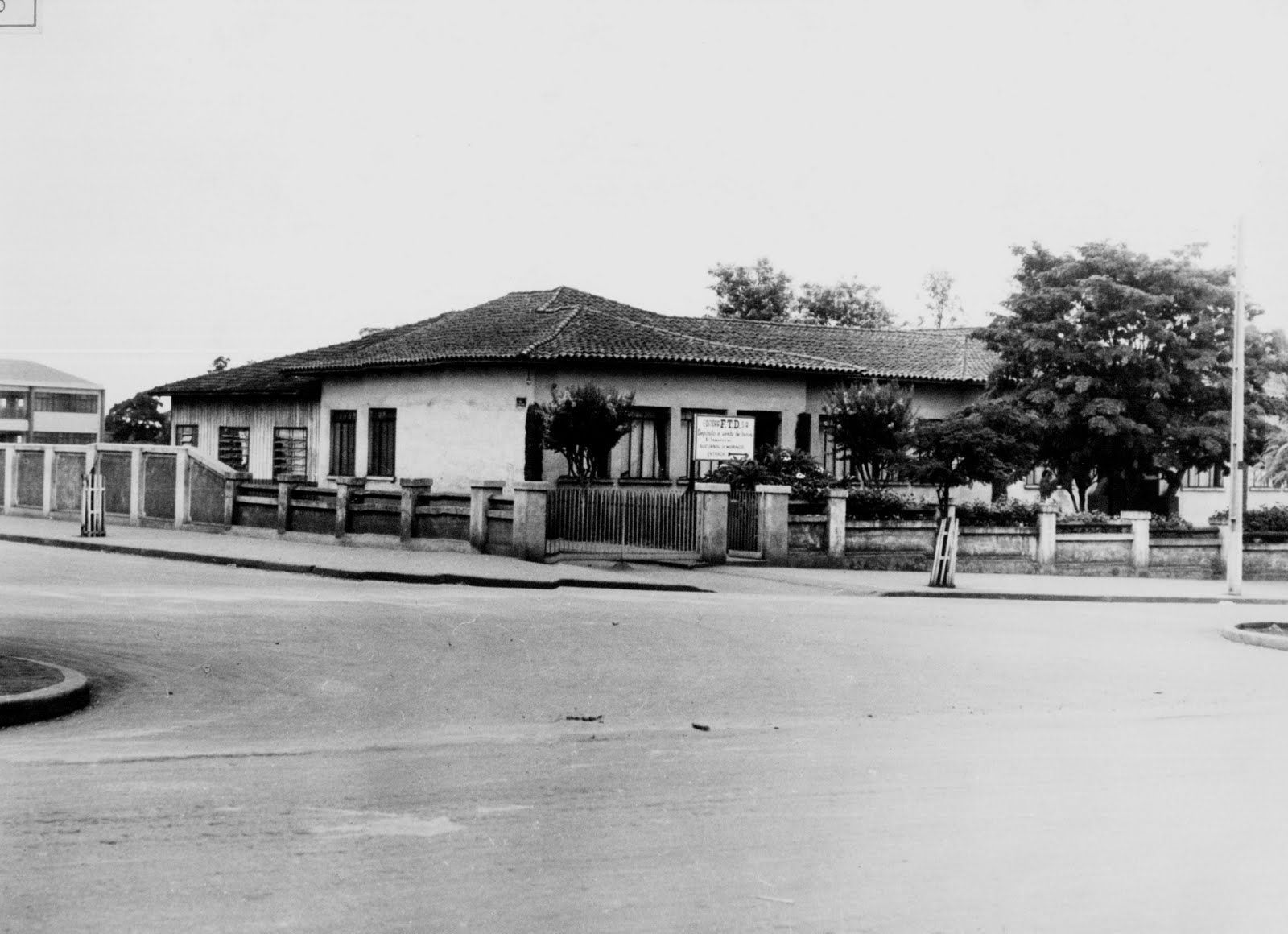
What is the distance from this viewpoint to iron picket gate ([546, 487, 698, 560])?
2425cm

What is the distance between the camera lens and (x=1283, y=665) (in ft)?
46.4

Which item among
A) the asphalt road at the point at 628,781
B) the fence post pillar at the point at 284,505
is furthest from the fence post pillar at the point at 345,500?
the asphalt road at the point at 628,781

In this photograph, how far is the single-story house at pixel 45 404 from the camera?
57.6m

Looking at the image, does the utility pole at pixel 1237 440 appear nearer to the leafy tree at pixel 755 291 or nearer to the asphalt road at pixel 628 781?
the asphalt road at pixel 628 781

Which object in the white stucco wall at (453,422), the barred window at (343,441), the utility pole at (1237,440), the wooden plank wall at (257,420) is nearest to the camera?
the utility pole at (1237,440)

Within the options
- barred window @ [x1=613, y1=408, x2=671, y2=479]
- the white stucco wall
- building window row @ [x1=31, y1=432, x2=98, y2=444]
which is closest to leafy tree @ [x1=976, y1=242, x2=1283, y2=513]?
barred window @ [x1=613, y1=408, x2=671, y2=479]

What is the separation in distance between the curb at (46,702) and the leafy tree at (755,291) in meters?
44.8

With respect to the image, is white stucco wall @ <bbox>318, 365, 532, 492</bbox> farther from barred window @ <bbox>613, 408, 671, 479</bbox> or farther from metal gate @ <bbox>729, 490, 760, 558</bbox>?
metal gate @ <bbox>729, 490, 760, 558</bbox>

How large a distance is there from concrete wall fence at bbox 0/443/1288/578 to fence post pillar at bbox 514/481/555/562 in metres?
0.02

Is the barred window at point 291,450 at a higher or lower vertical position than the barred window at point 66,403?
lower

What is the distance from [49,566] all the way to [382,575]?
531 centimetres

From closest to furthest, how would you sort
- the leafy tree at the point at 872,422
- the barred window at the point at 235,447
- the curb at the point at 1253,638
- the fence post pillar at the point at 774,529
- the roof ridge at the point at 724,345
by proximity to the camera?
1. the curb at the point at 1253,638
2. the fence post pillar at the point at 774,529
3. the leafy tree at the point at 872,422
4. the roof ridge at the point at 724,345
5. the barred window at the point at 235,447

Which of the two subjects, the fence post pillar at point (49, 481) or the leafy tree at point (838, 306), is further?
the leafy tree at point (838, 306)

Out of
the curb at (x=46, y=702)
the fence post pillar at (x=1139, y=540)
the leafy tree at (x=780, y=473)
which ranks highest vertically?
the leafy tree at (x=780, y=473)
